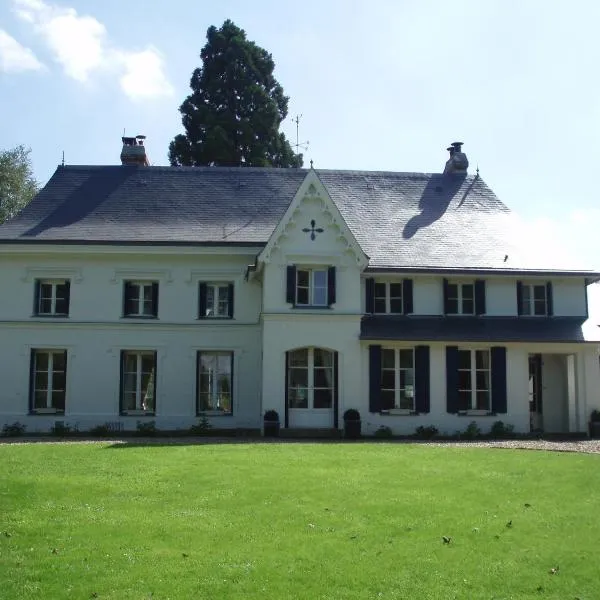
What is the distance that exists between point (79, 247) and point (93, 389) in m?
4.64

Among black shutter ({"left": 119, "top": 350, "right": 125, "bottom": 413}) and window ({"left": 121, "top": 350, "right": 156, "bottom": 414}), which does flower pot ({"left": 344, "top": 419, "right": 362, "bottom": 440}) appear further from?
black shutter ({"left": 119, "top": 350, "right": 125, "bottom": 413})

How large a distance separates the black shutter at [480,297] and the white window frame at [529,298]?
137 cm

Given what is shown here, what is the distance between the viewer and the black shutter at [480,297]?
986 inches

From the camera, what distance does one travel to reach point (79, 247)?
25.3 meters

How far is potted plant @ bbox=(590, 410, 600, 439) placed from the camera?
2403cm

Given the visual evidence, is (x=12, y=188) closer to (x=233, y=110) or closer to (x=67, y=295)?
(x=233, y=110)

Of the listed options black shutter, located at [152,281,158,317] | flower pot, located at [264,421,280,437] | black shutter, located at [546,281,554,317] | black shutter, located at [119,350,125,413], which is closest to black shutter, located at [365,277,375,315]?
flower pot, located at [264,421,280,437]

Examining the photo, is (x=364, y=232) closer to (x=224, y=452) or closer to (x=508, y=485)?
(x=224, y=452)

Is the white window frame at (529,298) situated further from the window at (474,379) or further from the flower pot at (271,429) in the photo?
the flower pot at (271,429)

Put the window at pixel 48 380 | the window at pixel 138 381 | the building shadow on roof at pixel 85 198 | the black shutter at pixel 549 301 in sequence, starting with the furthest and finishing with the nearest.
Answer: the building shadow on roof at pixel 85 198 → the window at pixel 138 381 → the window at pixel 48 380 → the black shutter at pixel 549 301

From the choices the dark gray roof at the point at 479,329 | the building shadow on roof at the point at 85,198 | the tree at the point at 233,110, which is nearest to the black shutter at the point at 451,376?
the dark gray roof at the point at 479,329

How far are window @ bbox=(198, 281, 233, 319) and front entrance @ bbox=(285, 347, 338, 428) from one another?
3272mm

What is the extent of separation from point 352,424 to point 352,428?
117 mm

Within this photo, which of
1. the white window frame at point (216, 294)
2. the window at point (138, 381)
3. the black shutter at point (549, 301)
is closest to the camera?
A: the black shutter at point (549, 301)
